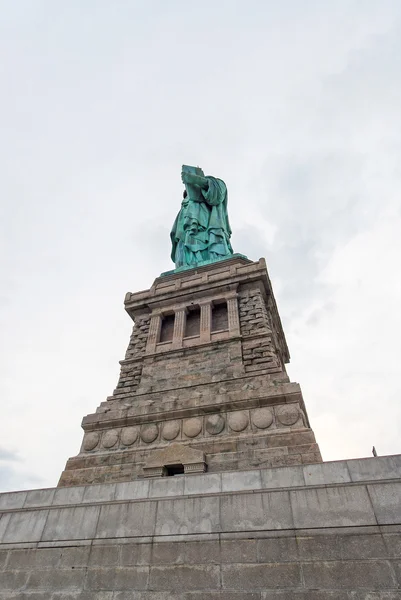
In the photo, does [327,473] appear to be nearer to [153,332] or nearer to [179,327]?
[179,327]

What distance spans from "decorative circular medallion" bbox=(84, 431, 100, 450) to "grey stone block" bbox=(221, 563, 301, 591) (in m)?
8.46

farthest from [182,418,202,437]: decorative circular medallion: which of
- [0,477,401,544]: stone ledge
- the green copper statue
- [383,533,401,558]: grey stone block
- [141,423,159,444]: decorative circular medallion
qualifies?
the green copper statue

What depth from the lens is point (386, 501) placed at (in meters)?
6.88

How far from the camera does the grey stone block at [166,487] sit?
8.39m

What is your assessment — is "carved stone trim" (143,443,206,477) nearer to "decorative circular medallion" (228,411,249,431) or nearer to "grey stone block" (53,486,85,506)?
"decorative circular medallion" (228,411,249,431)

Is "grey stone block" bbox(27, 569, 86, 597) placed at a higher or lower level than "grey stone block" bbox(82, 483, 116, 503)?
lower

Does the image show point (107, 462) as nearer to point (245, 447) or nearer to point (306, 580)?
point (245, 447)

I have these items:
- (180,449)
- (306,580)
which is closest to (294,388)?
(180,449)

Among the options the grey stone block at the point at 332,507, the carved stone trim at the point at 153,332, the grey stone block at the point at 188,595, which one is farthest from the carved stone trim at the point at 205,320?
the grey stone block at the point at 188,595

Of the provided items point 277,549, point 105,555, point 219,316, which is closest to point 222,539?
point 277,549

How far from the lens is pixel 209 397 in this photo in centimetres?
1373

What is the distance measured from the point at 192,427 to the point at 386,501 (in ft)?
24.2

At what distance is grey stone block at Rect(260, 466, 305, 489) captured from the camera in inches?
310

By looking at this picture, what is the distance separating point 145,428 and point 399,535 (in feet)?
30.4
